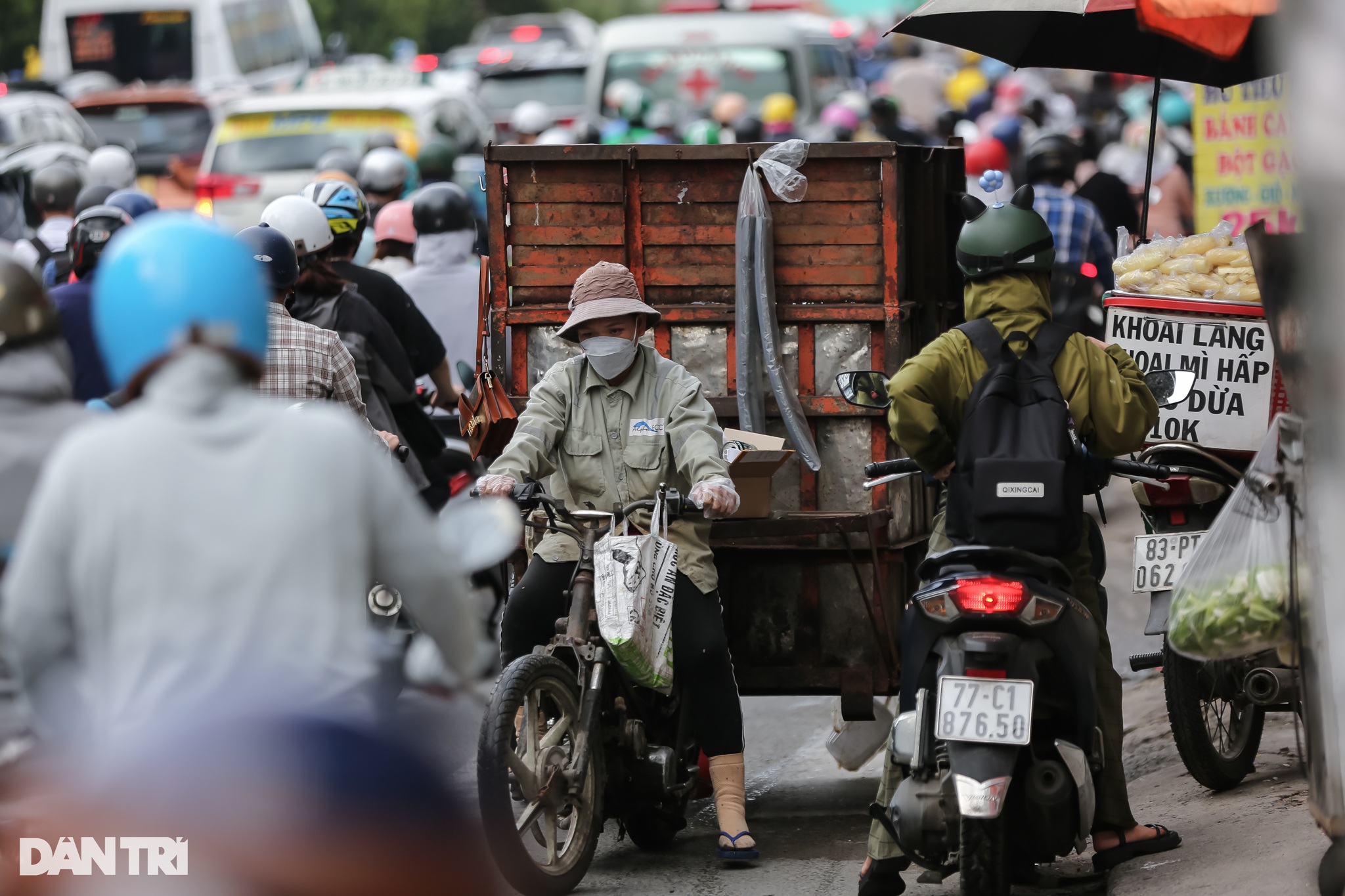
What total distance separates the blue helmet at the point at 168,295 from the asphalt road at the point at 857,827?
3.21 feet

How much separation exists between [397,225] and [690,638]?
432 centimetres

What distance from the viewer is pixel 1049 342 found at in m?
4.85

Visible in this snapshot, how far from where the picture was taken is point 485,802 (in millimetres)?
4832

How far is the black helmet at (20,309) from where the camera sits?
142 inches

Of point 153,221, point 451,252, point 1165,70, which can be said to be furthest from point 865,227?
point 153,221

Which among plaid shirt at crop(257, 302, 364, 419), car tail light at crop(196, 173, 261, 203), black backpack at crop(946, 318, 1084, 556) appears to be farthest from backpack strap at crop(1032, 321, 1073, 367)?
car tail light at crop(196, 173, 261, 203)

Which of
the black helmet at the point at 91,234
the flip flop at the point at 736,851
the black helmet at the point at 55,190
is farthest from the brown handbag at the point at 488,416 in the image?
the black helmet at the point at 55,190

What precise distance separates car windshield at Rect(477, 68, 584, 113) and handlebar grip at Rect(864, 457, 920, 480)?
19.3m

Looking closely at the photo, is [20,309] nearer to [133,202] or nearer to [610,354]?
[610,354]

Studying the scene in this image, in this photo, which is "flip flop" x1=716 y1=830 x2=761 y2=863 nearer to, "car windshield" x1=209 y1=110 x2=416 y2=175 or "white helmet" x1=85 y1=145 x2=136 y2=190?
"white helmet" x1=85 y1=145 x2=136 y2=190

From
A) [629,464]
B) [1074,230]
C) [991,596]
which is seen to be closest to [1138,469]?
[991,596]

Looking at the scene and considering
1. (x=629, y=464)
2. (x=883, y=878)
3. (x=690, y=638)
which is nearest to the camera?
(x=883, y=878)

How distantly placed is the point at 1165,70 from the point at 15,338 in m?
4.83

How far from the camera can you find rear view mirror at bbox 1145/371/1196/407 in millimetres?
5195
